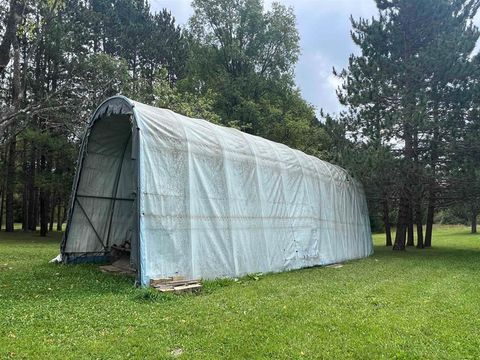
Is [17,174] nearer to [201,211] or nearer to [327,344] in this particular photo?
[201,211]

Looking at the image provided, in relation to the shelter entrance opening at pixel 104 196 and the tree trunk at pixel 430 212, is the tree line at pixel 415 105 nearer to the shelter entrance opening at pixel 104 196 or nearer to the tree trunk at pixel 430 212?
the tree trunk at pixel 430 212

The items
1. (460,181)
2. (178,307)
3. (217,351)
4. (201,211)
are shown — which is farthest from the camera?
(460,181)

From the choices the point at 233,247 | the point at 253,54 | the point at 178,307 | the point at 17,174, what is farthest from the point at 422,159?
the point at 17,174

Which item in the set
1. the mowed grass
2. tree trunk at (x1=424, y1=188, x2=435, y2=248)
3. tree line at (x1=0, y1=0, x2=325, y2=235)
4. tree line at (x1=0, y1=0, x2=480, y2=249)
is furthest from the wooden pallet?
tree trunk at (x1=424, y1=188, x2=435, y2=248)

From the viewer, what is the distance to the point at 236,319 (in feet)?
16.6

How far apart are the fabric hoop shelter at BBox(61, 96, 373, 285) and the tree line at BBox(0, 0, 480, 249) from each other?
331cm

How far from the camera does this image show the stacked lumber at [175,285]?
6.51 m

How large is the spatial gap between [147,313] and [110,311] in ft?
1.54

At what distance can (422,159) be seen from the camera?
14.7 m

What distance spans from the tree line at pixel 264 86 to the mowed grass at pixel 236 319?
6.46 metres

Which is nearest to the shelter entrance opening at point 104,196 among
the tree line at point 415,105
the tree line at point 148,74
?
the tree line at point 148,74

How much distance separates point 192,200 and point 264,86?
19.0 m

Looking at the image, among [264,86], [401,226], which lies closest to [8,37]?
[401,226]

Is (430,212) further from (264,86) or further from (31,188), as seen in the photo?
(31,188)
